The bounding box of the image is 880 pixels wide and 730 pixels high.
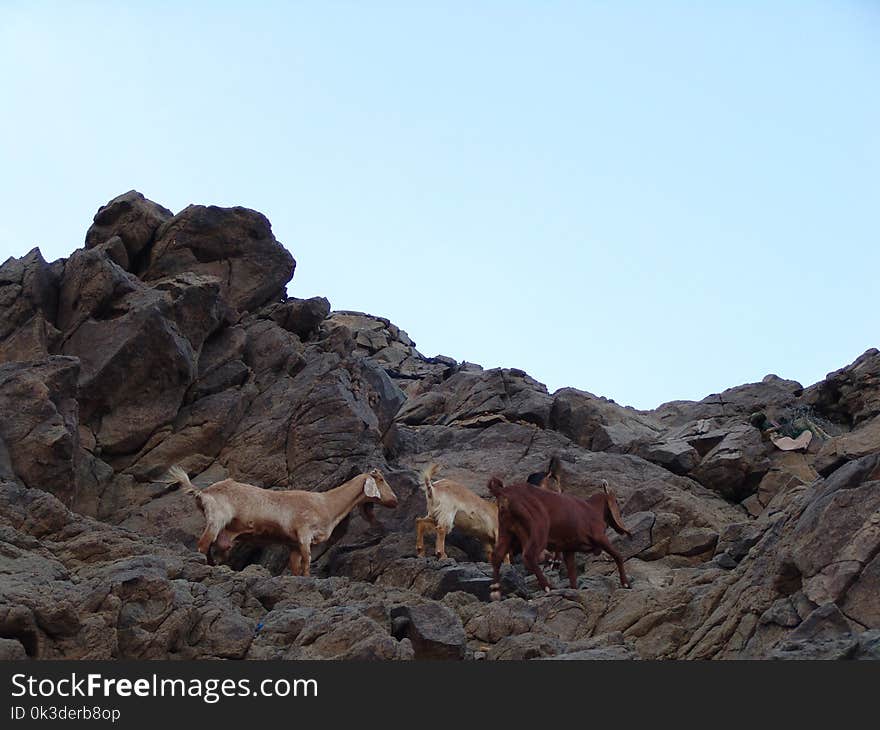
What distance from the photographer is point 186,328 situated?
31.4 metres

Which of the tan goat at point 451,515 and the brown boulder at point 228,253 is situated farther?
the brown boulder at point 228,253

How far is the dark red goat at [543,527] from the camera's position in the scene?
2323 cm

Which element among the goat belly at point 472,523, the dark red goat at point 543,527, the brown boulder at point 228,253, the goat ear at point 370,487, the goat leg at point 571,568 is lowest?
the goat leg at point 571,568

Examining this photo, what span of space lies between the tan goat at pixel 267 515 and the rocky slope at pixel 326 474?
1.73 m

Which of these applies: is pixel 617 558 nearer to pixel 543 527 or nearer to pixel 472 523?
pixel 543 527

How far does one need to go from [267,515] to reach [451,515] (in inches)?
182

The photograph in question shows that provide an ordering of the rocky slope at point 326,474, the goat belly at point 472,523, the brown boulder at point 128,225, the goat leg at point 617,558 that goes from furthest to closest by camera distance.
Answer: the brown boulder at point 128,225 < the goat belly at point 472,523 < the goat leg at point 617,558 < the rocky slope at point 326,474

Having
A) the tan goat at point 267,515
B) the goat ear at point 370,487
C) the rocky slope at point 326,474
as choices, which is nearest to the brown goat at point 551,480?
the rocky slope at point 326,474

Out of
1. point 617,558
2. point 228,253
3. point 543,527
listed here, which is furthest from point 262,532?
point 228,253

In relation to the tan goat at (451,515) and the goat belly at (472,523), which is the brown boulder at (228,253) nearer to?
the tan goat at (451,515)

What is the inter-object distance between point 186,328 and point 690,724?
2260 cm

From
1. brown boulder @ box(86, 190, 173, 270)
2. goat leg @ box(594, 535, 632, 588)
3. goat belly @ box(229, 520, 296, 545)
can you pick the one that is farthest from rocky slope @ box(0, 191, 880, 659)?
goat belly @ box(229, 520, 296, 545)

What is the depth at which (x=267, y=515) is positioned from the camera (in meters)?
25.5

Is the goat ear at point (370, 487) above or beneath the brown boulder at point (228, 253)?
beneath
